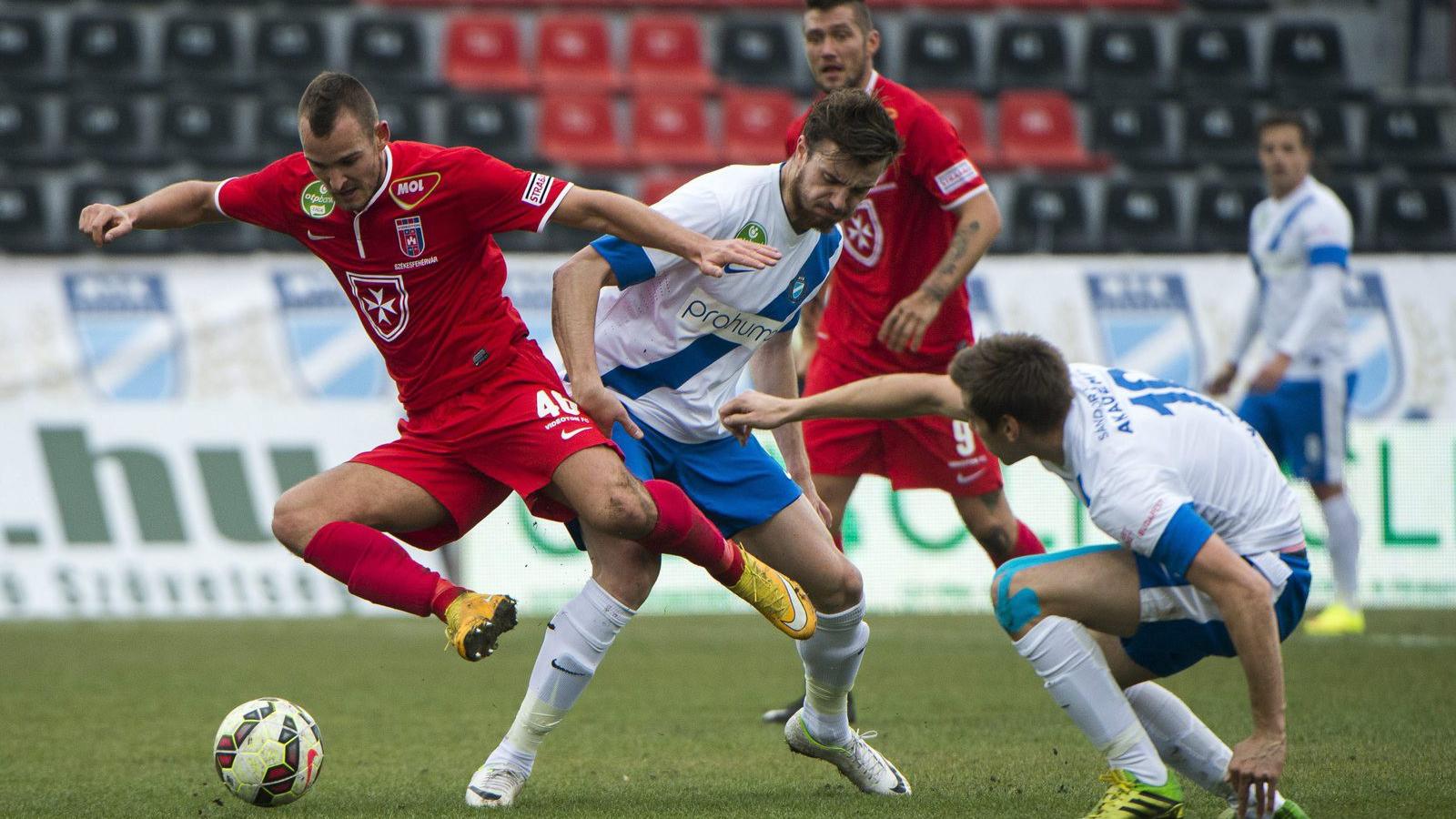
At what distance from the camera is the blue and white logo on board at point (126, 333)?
1049cm

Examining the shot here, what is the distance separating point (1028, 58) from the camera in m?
15.3

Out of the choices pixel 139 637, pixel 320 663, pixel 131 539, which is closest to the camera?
pixel 320 663

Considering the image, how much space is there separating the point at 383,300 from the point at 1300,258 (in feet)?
18.9

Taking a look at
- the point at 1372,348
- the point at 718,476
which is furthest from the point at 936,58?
the point at 718,476

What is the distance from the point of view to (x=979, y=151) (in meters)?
14.6

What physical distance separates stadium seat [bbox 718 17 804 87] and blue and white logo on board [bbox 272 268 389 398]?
217 inches

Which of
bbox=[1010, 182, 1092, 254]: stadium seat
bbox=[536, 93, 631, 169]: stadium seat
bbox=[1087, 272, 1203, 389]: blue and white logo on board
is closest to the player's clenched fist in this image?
bbox=[1087, 272, 1203, 389]: blue and white logo on board

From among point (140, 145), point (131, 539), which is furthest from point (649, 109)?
point (131, 539)

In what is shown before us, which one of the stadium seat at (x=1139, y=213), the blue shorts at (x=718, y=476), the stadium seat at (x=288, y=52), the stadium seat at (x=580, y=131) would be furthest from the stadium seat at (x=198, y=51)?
the blue shorts at (x=718, y=476)

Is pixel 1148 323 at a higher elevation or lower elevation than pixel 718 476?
lower

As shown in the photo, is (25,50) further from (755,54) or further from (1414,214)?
(1414,214)

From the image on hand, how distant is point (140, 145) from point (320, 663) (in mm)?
6991

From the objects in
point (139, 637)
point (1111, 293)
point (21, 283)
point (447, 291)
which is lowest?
point (139, 637)

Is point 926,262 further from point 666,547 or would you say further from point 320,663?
point 320,663
